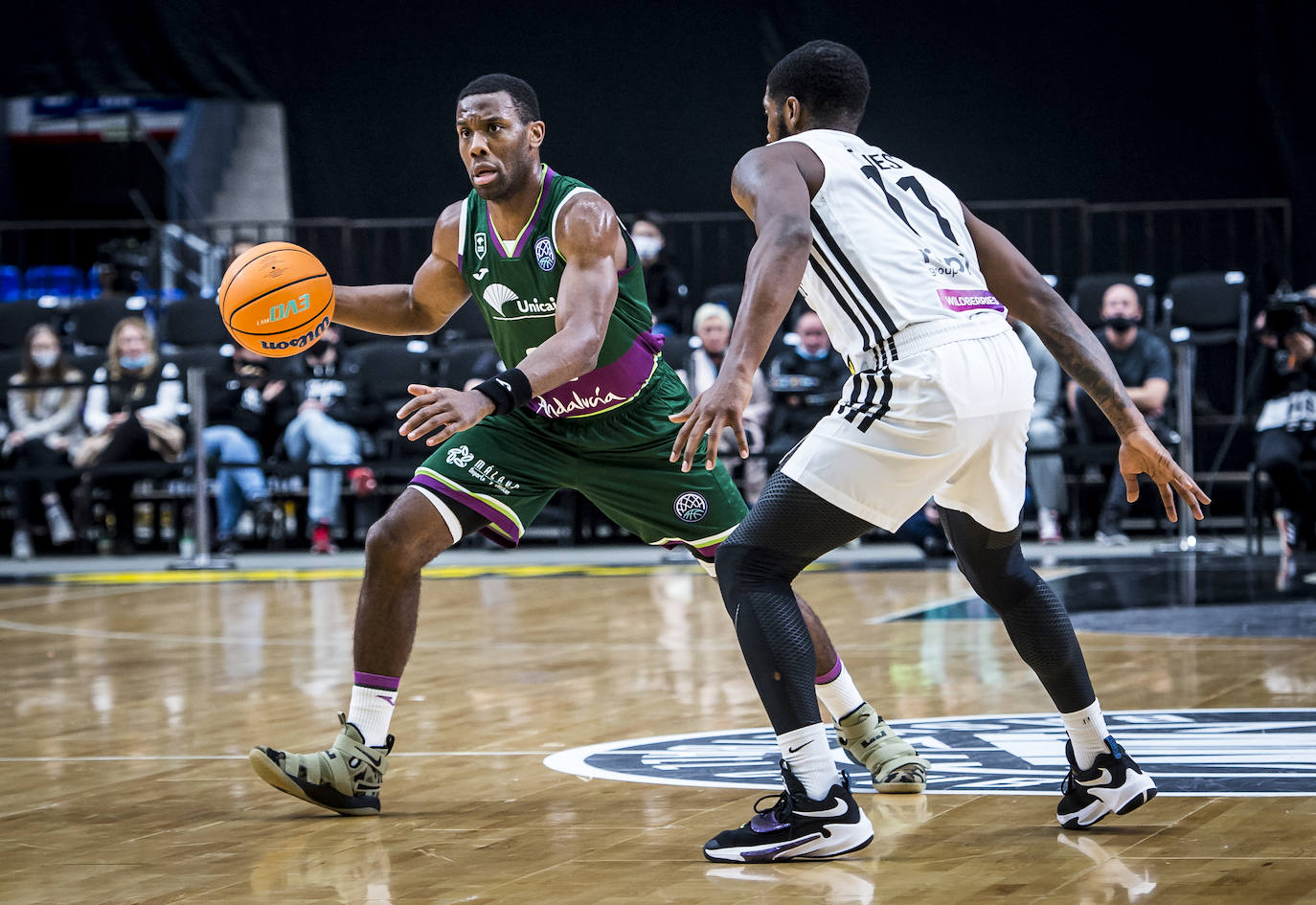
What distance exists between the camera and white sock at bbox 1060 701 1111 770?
3.74 m

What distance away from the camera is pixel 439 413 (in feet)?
12.0

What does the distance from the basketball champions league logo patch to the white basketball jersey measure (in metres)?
1.24

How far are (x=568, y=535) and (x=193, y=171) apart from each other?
6710 mm

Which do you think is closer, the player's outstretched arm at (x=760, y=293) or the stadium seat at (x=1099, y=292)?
the player's outstretched arm at (x=760, y=293)

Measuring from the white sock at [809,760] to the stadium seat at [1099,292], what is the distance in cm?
875

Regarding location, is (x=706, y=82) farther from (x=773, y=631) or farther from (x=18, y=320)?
(x=773, y=631)

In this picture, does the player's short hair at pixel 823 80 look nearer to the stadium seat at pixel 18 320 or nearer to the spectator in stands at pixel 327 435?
the spectator in stands at pixel 327 435

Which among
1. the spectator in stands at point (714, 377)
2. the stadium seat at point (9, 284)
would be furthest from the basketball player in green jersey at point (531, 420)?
the stadium seat at point (9, 284)

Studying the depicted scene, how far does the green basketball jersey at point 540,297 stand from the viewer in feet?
14.9

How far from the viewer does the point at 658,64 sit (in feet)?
44.1

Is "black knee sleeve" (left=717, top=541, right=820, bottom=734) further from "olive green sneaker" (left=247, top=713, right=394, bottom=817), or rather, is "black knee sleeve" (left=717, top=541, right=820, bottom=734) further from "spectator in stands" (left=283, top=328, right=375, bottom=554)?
"spectator in stands" (left=283, top=328, right=375, bottom=554)

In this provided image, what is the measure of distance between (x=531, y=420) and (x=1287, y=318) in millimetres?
6945

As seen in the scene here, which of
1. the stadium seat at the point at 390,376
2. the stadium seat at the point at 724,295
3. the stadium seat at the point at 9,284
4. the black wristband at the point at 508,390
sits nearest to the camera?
the black wristband at the point at 508,390

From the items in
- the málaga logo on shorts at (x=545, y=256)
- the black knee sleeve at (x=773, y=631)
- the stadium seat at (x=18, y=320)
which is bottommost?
the black knee sleeve at (x=773, y=631)
